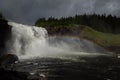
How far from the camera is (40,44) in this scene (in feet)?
342

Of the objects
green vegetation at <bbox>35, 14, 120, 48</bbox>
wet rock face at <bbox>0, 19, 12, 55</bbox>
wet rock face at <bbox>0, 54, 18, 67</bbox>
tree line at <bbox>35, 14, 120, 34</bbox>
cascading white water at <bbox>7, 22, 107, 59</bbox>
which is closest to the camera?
wet rock face at <bbox>0, 54, 18, 67</bbox>

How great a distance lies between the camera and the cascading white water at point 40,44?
8181cm

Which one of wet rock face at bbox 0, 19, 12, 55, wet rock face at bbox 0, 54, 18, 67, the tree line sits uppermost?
the tree line

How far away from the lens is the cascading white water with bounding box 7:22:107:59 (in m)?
81.8

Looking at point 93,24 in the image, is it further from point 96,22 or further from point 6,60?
point 6,60

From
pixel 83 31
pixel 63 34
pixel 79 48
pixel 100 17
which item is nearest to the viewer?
pixel 79 48

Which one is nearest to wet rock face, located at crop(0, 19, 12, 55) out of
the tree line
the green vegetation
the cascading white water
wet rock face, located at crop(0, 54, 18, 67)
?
the cascading white water

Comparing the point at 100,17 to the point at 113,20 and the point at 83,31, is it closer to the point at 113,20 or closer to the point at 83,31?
the point at 113,20

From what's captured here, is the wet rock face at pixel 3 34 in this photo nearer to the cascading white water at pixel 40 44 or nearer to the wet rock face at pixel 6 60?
the cascading white water at pixel 40 44

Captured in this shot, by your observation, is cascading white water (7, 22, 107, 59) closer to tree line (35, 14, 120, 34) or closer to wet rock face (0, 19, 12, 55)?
wet rock face (0, 19, 12, 55)

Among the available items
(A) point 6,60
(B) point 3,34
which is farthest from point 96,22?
(A) point 6,60

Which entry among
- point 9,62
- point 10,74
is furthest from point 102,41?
point 10,74

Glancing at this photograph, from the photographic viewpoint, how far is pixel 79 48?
120 metres

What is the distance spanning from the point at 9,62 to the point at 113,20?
6122 inches
